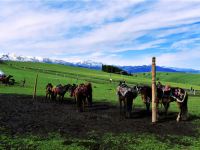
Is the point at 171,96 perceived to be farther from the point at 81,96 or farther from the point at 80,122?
the point at 81,96

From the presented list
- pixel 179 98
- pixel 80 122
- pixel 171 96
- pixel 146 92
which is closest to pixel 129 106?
pixel 146 92

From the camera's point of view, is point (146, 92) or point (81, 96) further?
point (81, 96)

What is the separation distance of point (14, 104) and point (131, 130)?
12063 millimetres

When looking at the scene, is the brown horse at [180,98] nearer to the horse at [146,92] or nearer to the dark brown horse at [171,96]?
the dark brown horse at [171,96]

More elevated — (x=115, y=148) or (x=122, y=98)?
(x=122, y=98)

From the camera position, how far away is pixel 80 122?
21406mm

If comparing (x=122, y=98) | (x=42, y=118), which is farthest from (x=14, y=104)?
(x=122, y=98)

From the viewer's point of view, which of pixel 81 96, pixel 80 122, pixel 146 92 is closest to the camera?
pixel 80 122

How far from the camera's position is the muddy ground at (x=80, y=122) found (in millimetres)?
19188

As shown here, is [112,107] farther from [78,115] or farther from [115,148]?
[115,148]

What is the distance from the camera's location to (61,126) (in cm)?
2000

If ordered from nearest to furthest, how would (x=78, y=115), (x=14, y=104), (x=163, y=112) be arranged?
(x=78, y=115), (x=163, y=112), (x=14, y=104)

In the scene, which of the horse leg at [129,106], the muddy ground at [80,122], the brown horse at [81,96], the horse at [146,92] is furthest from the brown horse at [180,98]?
the brown horse at [81,96]

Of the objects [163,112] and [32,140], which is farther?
[163,112]
